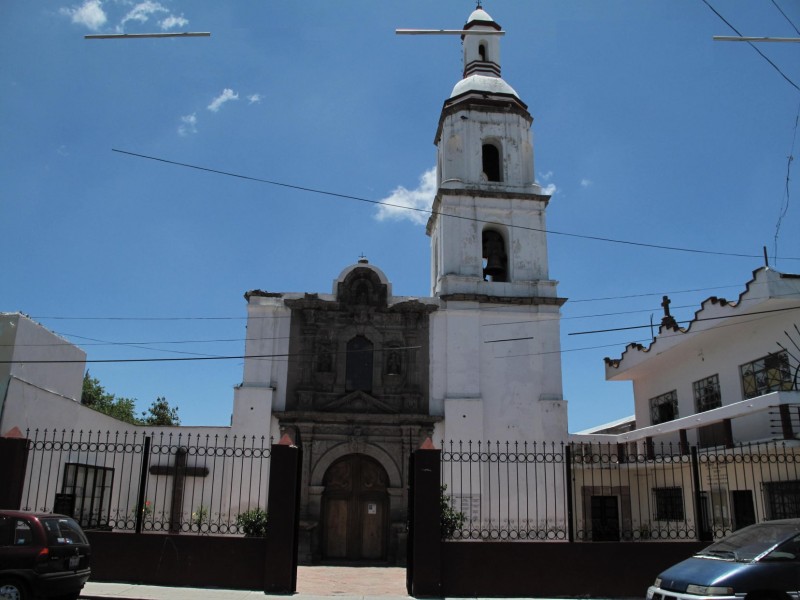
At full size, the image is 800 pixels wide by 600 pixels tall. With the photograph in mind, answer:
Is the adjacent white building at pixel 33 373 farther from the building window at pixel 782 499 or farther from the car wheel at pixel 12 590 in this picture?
the building window at pixel 782 499

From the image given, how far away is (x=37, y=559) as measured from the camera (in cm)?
903

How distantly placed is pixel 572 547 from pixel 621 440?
12.6m

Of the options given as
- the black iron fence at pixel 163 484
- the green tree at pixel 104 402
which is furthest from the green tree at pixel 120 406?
the black iron fence at pixel 163 484

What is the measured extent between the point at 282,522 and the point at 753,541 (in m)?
6.80

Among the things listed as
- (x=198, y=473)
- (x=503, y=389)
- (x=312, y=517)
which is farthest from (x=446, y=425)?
(x=198, y=473)

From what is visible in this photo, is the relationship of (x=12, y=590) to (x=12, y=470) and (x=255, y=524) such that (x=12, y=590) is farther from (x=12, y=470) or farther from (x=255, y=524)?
(x=255, y=524)

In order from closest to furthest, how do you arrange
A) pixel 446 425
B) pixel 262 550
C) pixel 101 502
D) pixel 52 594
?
pixel 52 594, pixel 262 550, pixel 101 502, pixel 446 425

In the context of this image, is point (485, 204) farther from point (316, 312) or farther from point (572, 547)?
point (572, 547)

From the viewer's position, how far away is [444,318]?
2106 cm

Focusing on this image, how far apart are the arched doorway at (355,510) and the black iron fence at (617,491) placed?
1979 mm

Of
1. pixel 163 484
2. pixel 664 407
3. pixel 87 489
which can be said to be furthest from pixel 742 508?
pixel 87 489

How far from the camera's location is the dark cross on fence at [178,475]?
18.5 metres

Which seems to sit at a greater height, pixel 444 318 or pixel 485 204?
pixel 485 204

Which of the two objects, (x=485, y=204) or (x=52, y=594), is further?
(x=485, y=204)
